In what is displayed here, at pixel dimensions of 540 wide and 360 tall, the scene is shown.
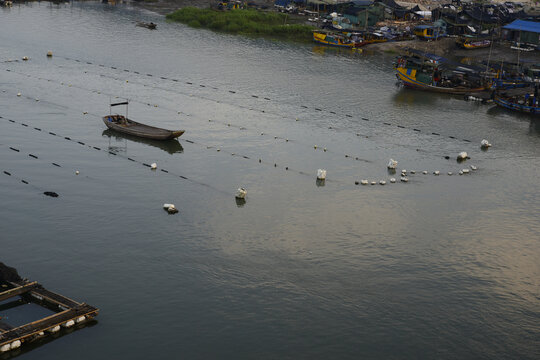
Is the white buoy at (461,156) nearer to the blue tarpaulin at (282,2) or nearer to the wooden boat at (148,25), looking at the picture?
the wooden boat at (148,25)

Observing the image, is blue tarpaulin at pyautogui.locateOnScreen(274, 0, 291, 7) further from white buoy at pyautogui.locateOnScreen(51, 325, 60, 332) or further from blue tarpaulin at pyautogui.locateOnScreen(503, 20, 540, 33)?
white buoy at pyautogui.locateOnScreen(51, 325, 60, 332)

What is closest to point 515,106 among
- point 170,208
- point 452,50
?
point 452,50

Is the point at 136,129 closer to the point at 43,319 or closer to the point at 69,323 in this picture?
the point at 69,323

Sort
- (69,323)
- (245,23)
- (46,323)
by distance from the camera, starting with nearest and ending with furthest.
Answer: (46,323) → (69,323) → (245,23)

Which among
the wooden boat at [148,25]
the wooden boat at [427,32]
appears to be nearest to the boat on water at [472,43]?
the wooden boat at [427,32]

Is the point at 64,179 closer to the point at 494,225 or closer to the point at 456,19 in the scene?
the point at 494,225

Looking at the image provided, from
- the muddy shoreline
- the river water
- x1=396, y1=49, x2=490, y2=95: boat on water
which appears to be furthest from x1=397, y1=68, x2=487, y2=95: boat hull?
the muddy shoreline
